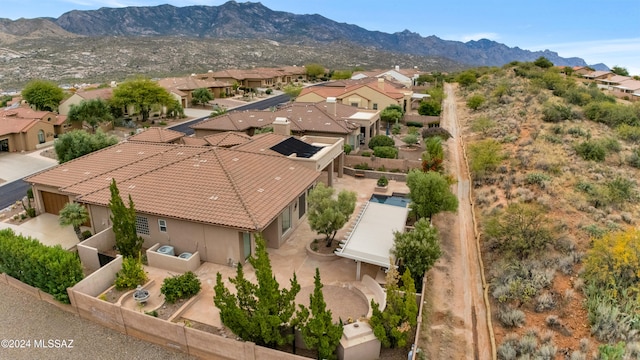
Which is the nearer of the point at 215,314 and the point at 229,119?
the point at 215,314

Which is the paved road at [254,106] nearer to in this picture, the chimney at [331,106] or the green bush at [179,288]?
the chimney at [331,106]

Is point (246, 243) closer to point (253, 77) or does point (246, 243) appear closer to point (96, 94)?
point (96, 94)

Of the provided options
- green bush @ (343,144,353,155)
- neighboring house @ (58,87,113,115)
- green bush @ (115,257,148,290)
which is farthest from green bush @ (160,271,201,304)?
neighboring house @ (58,87,113,115)

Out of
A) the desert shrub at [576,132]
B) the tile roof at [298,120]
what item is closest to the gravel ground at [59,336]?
the tile roof at [298,120]

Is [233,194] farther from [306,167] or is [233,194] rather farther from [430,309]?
[430,309]

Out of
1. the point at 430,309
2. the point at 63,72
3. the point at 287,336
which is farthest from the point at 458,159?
the point at 63,72

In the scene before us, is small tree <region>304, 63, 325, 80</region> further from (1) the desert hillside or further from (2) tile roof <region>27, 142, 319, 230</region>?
(2) tile roof <region>27, 142, 319, 230</region>
